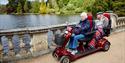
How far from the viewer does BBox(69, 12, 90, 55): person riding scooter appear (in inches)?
257

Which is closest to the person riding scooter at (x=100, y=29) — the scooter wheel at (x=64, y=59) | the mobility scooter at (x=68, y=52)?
the mobility scooter at (x=68, y=52)

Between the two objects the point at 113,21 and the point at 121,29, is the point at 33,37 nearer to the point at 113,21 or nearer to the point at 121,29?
the point at 113,21

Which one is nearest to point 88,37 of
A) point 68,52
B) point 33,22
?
point 68,52

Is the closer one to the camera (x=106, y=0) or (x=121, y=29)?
(x=121, y=29)

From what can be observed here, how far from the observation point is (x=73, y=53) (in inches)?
259

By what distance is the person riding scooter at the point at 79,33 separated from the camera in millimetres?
6520

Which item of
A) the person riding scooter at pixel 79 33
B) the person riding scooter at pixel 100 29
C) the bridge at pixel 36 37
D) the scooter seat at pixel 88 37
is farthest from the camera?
the person riding scooter at pixel 100 29

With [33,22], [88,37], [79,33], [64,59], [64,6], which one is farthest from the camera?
[64,6]

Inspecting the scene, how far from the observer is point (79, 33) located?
673 cm

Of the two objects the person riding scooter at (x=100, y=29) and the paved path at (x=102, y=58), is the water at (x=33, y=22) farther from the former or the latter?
the paved path at (x=102, y=58)

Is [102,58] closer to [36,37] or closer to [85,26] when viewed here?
[85,26]

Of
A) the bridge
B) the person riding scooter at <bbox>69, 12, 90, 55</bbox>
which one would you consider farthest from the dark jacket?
the bridge

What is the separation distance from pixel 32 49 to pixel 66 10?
184 feet

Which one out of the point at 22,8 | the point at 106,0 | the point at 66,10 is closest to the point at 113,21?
the point at 106,0
